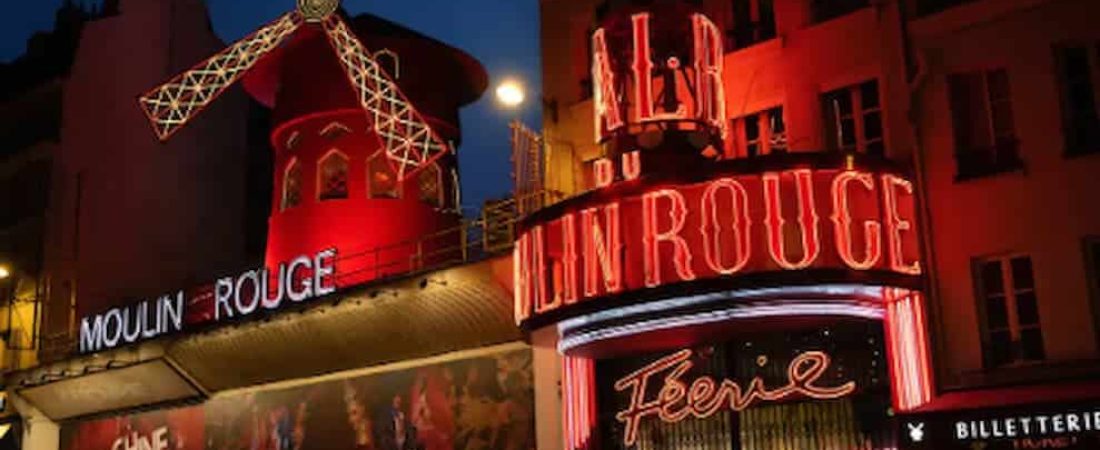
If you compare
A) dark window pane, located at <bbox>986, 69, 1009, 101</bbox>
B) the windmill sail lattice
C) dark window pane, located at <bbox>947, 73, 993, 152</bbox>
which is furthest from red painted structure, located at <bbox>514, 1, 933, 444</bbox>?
the windmill sail lattice

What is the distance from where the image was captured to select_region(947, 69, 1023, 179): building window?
10797 millimetres

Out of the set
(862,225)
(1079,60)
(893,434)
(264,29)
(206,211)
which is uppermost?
(264,29)

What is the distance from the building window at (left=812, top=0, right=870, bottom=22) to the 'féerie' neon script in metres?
3.29

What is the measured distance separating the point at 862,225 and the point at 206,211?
15.4 meters

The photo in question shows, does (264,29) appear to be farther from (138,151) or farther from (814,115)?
(814,115)

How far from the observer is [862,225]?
10.6m

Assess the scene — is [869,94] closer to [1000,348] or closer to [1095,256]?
[1095,256]

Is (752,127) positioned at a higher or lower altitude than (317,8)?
lower

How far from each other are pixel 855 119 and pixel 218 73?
10350mm

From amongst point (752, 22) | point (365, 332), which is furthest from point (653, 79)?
point (365, 332)

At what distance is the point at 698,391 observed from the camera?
11.9 m

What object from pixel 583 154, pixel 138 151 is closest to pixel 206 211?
pixel 138 151

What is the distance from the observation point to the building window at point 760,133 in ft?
40.7

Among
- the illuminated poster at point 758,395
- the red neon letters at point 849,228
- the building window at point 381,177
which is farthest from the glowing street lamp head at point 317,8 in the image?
the red neon letters at point 849,228
